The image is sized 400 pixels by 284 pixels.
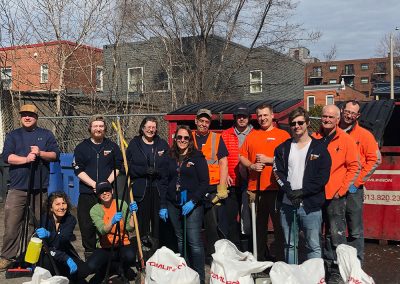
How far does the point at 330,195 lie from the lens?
15.8 ft

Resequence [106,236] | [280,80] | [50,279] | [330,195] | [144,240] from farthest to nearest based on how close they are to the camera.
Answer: [280,80] → [144,240] → [106,236] → [330,195] → [50,279]

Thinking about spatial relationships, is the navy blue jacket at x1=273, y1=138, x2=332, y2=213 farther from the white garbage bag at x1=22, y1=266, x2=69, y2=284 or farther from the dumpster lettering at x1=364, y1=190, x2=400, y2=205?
the dumpster lettering at x1=364, y1=190, x2=400, y2=205

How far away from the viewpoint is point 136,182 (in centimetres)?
543

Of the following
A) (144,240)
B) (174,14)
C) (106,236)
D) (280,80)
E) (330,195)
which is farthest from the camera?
(280,80)

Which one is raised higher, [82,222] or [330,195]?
[330,195]

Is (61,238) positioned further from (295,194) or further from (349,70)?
(349,70)

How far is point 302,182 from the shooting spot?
15.2 feet

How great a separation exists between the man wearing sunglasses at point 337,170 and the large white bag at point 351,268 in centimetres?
91

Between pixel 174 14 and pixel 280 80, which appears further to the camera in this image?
pixel 280 80

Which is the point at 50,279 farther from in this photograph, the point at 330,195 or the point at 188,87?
the point at 188,87

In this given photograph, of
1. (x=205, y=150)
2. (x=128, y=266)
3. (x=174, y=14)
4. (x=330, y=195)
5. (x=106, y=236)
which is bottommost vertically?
(x=128, y=266)

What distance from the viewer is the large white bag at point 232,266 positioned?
3908 millimetres

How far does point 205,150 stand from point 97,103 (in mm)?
11763

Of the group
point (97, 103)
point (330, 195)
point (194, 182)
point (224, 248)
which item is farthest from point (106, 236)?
point (97, 103)
